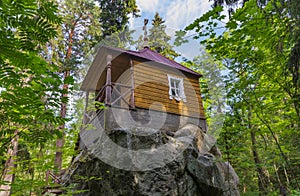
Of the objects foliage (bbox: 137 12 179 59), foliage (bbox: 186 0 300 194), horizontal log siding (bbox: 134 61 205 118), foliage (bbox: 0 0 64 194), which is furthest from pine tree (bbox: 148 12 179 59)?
foliage (bbox: 0 0 64 194)

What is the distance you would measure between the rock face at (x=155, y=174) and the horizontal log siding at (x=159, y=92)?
176 centimetres

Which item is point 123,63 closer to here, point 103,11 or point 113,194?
point 113,194

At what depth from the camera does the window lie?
370 inches

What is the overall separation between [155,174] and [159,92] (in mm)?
4030

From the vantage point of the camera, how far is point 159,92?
899 centimetres

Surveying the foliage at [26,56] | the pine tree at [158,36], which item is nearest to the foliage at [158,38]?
the pine tree at [158,36]

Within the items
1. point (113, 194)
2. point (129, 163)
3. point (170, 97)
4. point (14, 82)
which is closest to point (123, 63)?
point (170, 97)

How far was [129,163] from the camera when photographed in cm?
587

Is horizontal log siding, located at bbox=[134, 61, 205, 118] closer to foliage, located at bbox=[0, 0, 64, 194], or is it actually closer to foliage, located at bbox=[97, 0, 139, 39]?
foliage, located at bbox=[0, 0, 64, 194]

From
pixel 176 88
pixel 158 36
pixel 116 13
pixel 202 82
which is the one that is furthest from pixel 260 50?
pixel 158 36

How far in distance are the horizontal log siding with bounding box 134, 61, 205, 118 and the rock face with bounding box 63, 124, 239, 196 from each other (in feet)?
5.76

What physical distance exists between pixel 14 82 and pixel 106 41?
1547 cm

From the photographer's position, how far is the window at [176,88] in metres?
9.39

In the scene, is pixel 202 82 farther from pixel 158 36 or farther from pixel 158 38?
pixel 158 36
